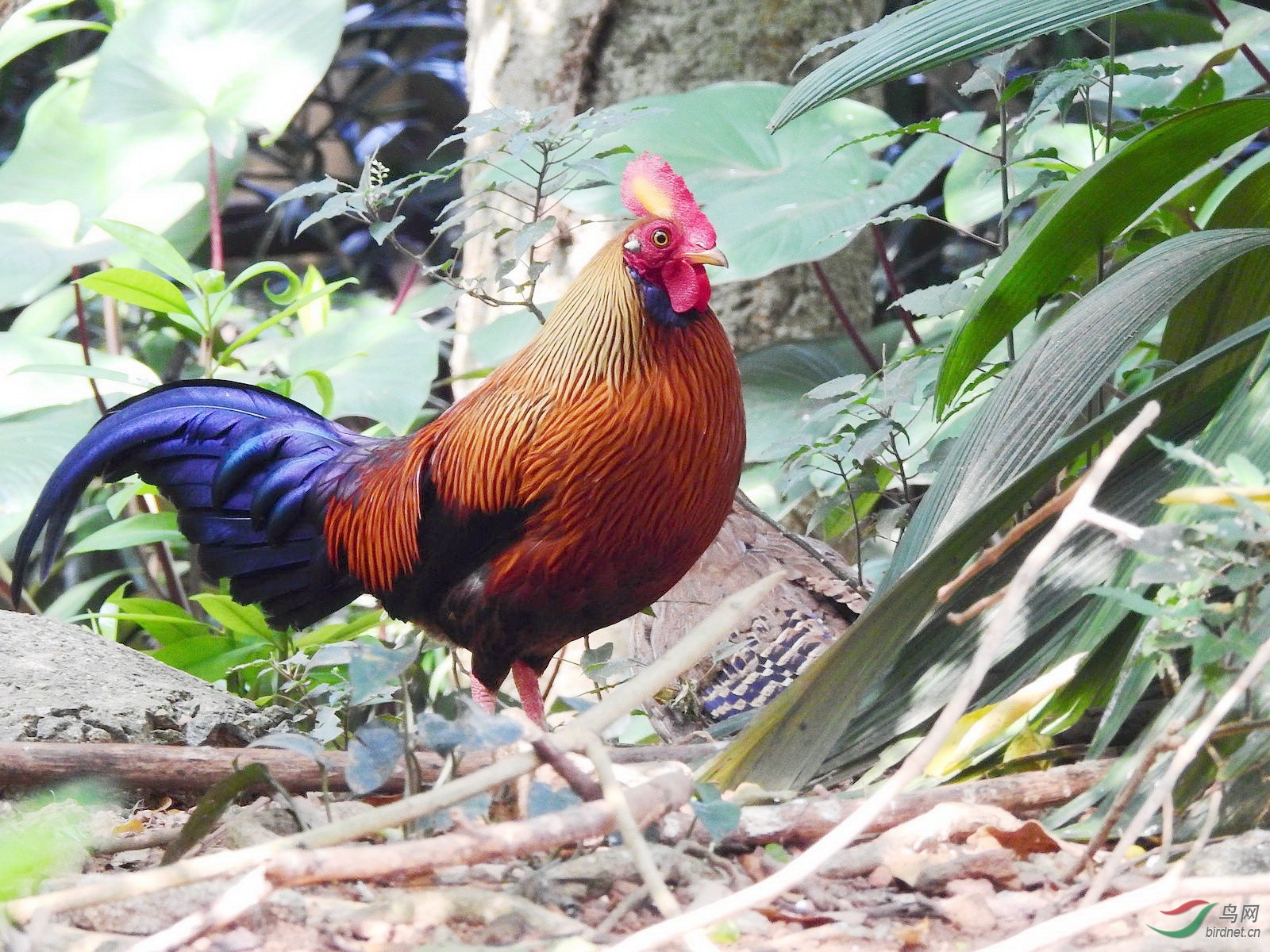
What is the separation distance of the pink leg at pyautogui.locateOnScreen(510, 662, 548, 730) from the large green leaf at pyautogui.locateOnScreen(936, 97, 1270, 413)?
3.12 ft

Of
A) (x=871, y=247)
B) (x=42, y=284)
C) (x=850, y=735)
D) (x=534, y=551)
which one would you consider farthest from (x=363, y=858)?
(x=871, y=247)

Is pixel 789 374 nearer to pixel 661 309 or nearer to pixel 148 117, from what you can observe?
pixel 661 309

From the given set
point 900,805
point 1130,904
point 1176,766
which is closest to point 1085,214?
point 900,805

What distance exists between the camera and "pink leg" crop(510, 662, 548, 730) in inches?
94.0

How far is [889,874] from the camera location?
4.81 feet

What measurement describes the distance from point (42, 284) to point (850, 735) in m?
2.54

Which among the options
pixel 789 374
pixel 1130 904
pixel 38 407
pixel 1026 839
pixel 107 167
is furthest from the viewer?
A: pixel 107 167

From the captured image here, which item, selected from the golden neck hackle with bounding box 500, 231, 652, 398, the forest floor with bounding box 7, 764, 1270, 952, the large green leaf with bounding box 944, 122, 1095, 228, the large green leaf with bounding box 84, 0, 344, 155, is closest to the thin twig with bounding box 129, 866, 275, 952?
the forest floor with bounding box 7, 764, 1270, 952

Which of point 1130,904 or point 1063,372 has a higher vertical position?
point 1063,372

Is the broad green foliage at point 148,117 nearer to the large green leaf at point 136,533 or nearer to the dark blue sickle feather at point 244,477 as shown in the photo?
the large green leaf at point 136,533

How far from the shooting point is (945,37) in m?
1.70

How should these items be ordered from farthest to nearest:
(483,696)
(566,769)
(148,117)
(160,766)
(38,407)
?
(148,117), (38,407), (483,696), (160,766), (566,769)

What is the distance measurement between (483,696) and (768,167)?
69.7 inches

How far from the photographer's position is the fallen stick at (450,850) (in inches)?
42.9
